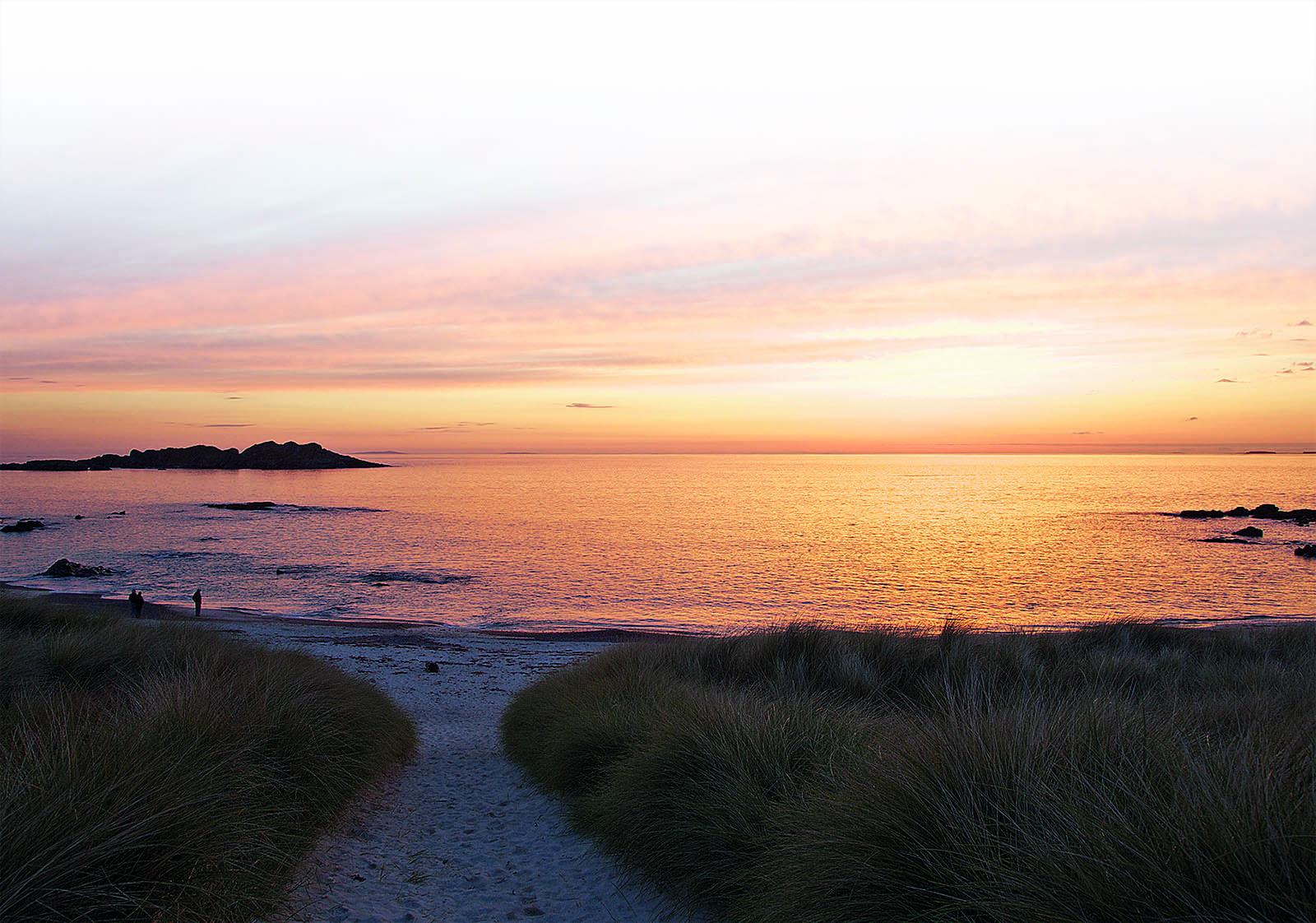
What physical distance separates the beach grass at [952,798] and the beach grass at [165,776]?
2.57m

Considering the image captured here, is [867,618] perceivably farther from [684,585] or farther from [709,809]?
[709,809]

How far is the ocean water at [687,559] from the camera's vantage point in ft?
103

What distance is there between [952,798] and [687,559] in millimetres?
41916

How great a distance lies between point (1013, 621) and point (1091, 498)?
256 feet

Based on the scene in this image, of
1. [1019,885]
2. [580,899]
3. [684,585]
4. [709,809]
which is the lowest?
[684,585]

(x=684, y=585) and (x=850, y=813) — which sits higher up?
(x=850, y=813)

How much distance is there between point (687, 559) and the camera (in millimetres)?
45812

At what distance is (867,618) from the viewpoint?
27.6 m

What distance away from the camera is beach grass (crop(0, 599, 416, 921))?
12.1 ft

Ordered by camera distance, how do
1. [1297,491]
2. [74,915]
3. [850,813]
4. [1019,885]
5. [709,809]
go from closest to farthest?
[1019,885] < [74,915] < [850,813] < [709,809] < [1297,491]

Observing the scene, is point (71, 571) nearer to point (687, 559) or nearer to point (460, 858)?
point (687, 559)

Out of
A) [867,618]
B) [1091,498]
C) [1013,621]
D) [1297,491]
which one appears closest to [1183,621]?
[1013,621]

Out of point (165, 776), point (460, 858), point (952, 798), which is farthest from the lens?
point (460, 858)

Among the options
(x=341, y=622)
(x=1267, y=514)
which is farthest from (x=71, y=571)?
(x=1267, y=514)
